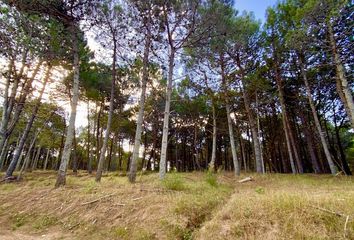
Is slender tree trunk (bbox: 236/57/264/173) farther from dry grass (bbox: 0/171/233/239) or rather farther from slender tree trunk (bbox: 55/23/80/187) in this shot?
slender tree trunk (bbox: 55/23/80/187)

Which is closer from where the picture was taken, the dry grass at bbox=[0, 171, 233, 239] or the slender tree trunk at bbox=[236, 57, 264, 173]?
the dry grass at bbox=[0, 171, 233, 239]

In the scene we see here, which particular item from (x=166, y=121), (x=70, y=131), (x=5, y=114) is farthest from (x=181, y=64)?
(x=5, y=114)

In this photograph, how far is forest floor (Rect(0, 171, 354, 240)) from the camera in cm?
295

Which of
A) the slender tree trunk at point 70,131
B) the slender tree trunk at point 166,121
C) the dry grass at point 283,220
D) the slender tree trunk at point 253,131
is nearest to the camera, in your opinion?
the dry grass at point 283,220

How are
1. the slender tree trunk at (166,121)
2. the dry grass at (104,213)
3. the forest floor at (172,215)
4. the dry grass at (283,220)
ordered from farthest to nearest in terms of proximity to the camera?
the slender tree trunk at (166,121) < the dry grass at (104,213) < the forest floor at (172,215) < the dry grass at (283,220)

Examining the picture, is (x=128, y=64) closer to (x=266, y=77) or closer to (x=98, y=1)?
(x=98, y=1)

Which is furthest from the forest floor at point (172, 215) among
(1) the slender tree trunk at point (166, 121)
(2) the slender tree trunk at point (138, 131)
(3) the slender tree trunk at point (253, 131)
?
(3) the slender tree trunk at point (253, 131)

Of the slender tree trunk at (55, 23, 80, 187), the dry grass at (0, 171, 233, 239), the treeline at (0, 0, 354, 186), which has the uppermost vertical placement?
the treeline at (0, 0, 354, 186)

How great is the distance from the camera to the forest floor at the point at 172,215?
295cm

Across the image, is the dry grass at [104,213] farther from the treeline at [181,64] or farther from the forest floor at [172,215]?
the treeline at [181,64]

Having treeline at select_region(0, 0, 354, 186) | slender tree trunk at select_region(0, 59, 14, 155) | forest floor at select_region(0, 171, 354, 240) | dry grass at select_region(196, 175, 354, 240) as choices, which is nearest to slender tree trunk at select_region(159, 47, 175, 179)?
treeline at select_region(0, 0, 354, 186)

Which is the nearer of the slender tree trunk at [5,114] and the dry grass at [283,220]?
the dry grass at [283,220]

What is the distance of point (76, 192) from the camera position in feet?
19.2

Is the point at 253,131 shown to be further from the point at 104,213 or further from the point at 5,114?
the point at 5,114
